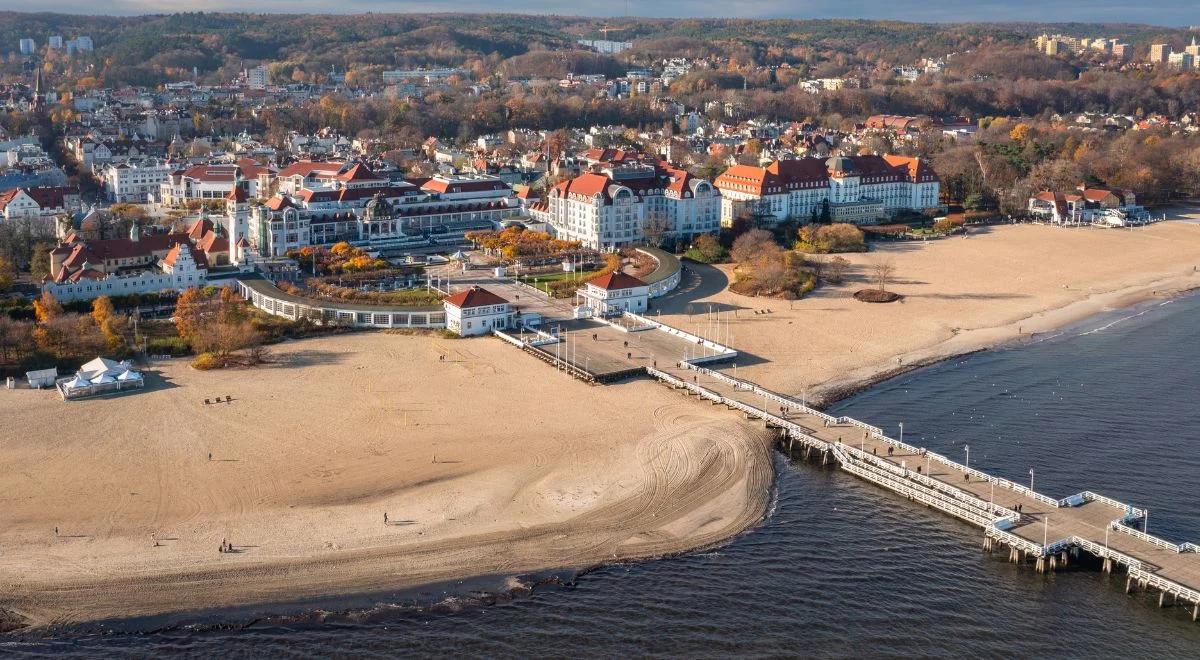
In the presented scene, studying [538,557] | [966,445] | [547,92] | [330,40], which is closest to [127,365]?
[538,557]

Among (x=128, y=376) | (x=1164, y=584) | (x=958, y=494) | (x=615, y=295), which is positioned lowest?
(x=1164, y=584)

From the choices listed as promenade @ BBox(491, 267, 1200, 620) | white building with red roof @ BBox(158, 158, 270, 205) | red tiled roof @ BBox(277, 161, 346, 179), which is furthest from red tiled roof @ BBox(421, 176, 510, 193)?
promenade @ BBox(491, 267, 1200, 620)

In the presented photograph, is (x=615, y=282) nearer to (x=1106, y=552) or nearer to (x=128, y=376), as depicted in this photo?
(x=128, y=376)

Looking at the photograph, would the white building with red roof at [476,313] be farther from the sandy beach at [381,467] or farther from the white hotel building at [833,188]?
the white hotel building at [833,188]

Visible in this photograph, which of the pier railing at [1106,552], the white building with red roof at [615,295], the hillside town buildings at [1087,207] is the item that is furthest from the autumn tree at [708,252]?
the pier railing at [1106,552]

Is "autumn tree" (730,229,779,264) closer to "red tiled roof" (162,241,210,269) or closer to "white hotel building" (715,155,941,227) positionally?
"white hotel building" (715,155,941,227)

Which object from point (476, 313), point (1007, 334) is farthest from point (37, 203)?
point (1007, 334)

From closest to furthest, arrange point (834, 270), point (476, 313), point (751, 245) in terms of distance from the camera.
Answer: point (476, 313) → point (834, 270) → point (751, 245)

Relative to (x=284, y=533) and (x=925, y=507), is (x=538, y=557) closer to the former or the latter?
(x=284, y=533)
